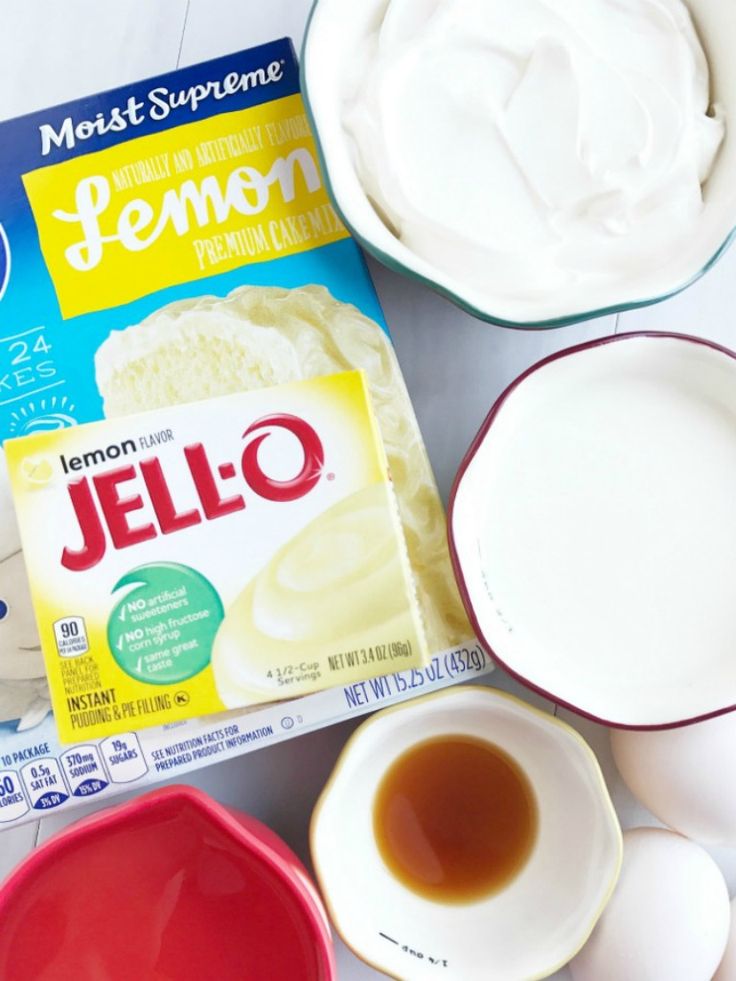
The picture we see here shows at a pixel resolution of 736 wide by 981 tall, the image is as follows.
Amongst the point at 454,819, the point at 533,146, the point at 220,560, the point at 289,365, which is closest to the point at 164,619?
the point at 220,560

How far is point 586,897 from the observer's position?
0.73 m

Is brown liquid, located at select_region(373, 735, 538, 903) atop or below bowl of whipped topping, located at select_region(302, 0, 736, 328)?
below

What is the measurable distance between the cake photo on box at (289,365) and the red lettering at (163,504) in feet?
0.21

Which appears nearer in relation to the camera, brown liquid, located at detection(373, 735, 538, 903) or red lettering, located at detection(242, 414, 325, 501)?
red lettering, located at detection(242, 414, 325, 501)

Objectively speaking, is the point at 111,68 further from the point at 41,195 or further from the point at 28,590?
the point at 28,590

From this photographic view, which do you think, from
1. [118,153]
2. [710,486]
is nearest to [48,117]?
[118,153]

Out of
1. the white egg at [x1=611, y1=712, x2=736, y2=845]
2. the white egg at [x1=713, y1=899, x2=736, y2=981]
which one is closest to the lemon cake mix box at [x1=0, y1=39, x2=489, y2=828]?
the white egg at [x1=611, y1=712, x2=736, y2=845]

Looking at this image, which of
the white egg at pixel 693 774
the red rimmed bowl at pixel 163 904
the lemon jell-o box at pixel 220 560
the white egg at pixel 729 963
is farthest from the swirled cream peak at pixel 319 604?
the white egg at pixel 729 963

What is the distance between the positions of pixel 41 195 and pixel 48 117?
6 centimetres

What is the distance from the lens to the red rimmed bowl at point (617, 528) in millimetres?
730

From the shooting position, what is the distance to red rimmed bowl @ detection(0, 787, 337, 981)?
0.67 meters

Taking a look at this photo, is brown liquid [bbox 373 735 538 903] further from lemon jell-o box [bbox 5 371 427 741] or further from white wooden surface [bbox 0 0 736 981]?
lemon jell-o box [bbox 5 371 427 741]

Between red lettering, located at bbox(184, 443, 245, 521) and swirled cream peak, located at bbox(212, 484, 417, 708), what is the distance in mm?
50

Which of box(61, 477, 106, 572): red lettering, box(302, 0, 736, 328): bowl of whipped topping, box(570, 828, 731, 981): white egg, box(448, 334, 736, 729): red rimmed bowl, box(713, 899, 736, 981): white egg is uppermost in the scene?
box(302, 0, 736, 328): bowl of whipped topping
